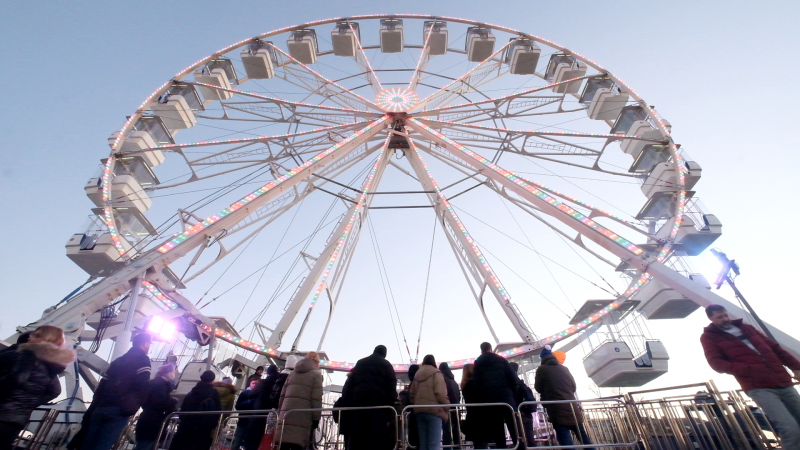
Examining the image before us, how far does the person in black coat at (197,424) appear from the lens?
15.6ft

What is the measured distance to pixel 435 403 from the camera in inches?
189

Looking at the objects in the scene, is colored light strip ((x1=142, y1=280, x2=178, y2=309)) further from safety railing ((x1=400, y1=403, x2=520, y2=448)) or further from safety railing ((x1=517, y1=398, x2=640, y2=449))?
safety railing ((x1=517, y1=398, x2=640, y2=449))

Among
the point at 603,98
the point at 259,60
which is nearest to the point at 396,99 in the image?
the point at 259,60

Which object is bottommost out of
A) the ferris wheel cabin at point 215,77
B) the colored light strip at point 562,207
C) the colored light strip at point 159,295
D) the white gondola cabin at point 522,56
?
the colored light strip at point 159,295

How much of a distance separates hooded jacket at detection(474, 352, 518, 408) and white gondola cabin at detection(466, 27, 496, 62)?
48.4ft

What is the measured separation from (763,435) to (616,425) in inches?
63.1

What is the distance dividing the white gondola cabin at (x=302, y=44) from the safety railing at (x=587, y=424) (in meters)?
15.5

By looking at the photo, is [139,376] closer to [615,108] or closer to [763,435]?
[763,435]

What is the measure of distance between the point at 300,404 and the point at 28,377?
8.00ft

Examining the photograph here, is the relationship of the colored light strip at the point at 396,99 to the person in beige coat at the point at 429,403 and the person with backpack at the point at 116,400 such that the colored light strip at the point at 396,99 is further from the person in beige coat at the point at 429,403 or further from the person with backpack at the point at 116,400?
the person with backpack at the point at 116,400

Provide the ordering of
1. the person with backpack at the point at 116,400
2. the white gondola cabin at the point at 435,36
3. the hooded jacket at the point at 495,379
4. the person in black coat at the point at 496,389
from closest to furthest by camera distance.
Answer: the person with backpack at the point at 116,400 < the person in black coat at the point at 496,389 < the hooded jacket at the point at 495,379 < the white gondola cabin at the point at 435,36

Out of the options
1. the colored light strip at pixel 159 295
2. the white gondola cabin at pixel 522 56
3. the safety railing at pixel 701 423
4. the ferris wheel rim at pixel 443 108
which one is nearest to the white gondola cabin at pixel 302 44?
the ferris wheel rim at pixel 443 108

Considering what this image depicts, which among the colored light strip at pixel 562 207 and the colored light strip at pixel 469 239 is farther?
the colored light strip at pixel 469 239

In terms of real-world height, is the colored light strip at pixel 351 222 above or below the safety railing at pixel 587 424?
above
